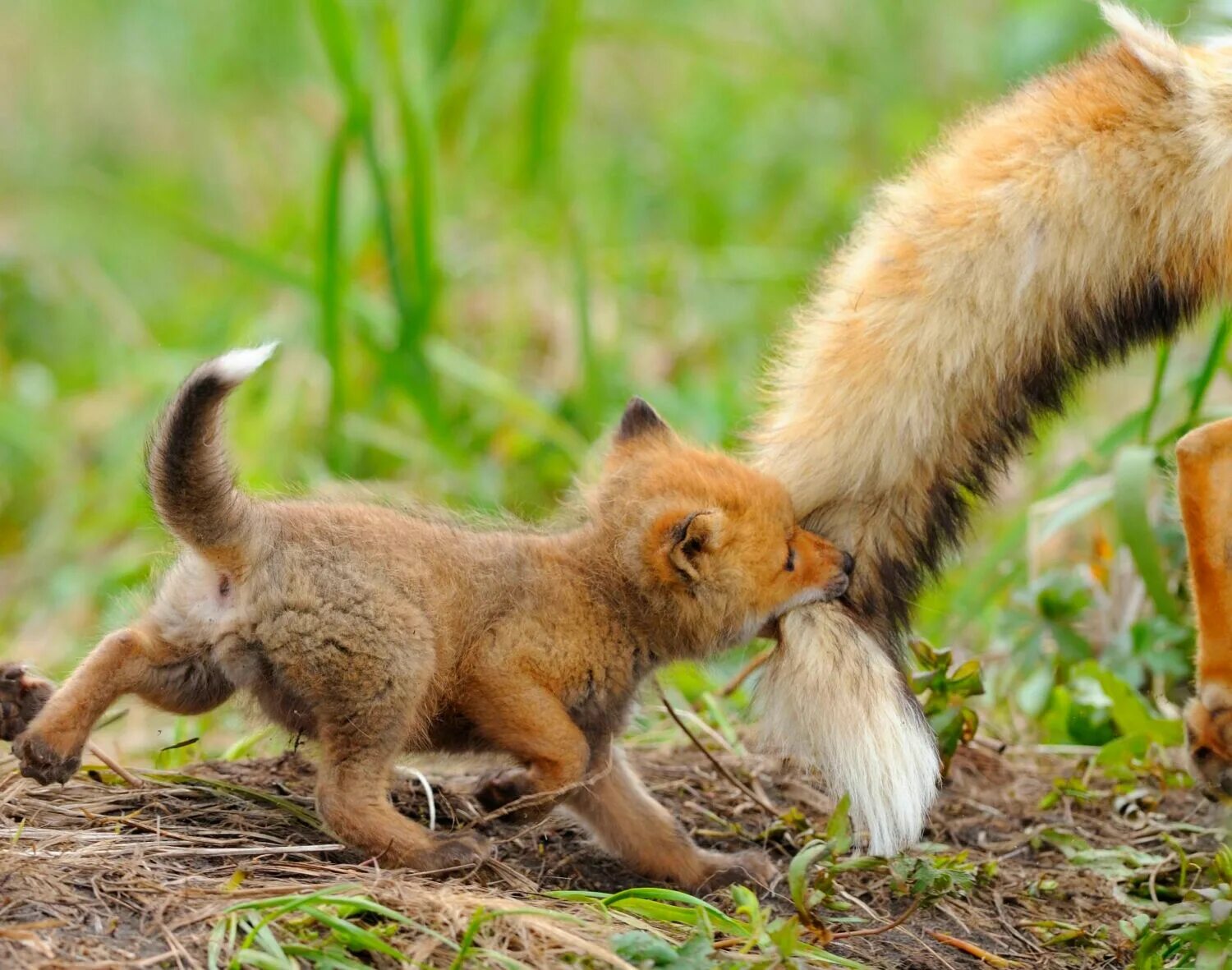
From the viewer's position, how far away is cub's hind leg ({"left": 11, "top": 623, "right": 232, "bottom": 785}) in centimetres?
330

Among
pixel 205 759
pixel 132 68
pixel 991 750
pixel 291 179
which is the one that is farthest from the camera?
pixel 132 68

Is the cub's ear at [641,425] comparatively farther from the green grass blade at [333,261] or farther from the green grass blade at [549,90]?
the green grass blade at [549,90]

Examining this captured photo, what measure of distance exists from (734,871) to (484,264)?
5005 millimetres

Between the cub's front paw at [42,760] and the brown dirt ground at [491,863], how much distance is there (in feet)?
0.51

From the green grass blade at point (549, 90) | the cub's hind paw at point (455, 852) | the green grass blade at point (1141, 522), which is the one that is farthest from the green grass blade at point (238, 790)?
the green grass blade at point (549, 90)

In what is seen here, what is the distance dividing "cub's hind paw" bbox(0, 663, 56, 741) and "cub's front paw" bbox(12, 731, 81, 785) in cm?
23

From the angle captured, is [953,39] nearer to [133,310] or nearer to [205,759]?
[133,310]

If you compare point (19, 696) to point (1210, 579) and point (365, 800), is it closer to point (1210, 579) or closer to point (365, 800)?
point (365, 800)

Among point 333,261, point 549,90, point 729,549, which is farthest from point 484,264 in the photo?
point 729,549

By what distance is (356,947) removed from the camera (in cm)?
294

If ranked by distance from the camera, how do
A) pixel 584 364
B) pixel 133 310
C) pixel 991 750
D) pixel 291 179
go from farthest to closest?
pixel 291 179 < pixel 133 310 < pixel 584 364 < pixel 991 750

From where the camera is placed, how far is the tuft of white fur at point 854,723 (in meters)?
3.46

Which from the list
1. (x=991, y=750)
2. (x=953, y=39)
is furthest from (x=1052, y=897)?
(x=953, y=39)

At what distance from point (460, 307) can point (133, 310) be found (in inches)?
82.0
